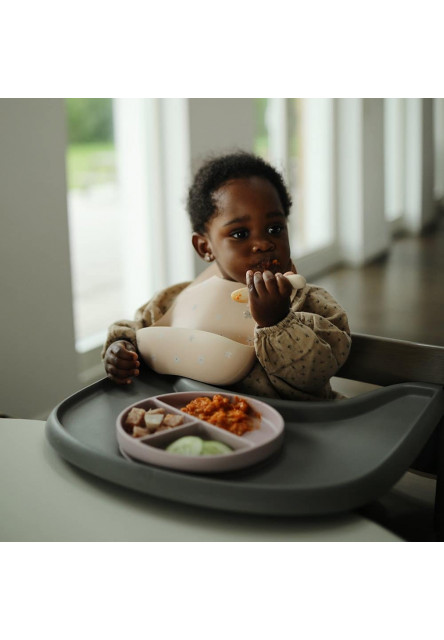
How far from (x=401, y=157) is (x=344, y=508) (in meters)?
5.04

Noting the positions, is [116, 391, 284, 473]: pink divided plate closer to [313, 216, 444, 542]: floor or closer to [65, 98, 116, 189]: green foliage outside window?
[313, 216, 444, 542]: floor

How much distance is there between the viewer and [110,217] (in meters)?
2.96

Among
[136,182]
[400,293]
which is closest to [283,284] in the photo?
[136,182]

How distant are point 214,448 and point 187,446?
0.03 metres

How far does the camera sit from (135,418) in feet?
2.84

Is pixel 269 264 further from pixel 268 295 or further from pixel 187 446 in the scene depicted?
pixel 187 446

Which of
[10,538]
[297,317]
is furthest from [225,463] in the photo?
[297,317]

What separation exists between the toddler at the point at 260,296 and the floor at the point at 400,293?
0.98 feet

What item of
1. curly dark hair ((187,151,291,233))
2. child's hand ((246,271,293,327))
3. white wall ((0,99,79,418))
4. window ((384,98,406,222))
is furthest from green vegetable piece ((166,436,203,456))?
window ((384,98,406,222))

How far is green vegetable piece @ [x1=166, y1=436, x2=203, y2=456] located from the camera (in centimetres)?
80

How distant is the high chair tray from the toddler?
9cm

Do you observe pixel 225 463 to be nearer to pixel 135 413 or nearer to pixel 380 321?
pixel 135 413

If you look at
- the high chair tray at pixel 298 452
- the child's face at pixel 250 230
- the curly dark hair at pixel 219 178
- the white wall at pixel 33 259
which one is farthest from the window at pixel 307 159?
the high chair tray at pixel 298 452

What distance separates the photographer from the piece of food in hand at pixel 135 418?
858 mm
